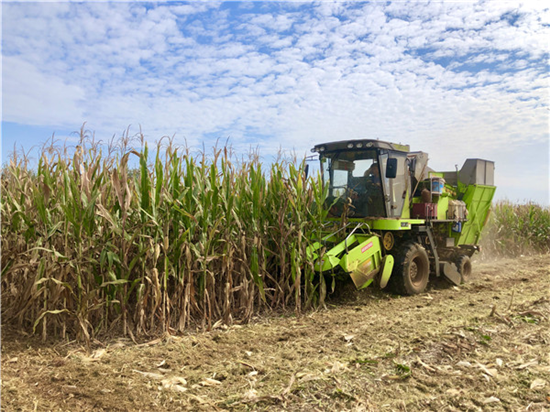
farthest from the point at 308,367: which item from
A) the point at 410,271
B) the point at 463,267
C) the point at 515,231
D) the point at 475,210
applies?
the point at 515,231

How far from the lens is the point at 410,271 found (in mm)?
7172

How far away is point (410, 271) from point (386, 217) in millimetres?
1044

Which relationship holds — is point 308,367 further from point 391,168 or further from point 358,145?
point 358,145

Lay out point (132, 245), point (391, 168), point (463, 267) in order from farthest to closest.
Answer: point (463, 267) → point (391, 168) → point (132, 245)

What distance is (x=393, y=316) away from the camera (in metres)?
5.73

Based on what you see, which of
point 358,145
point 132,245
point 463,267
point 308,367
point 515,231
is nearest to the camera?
point 308,367

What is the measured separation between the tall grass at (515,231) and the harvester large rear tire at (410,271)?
726 cm

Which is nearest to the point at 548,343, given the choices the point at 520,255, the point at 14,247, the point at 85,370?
the point at 85,370

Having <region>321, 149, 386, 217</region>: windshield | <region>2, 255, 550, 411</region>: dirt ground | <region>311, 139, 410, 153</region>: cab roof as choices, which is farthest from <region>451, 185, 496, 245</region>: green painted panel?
<region>2, 255, 550, 411</region>: dirt ground

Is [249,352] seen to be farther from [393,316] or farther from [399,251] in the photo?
[399,251]

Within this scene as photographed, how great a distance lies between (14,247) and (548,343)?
18.6 ft

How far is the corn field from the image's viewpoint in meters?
4.34

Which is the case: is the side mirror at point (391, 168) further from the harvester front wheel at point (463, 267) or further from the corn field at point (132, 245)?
the harvester front wheel at point (463, 267)

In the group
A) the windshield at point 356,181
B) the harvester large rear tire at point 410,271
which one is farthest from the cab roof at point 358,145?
the harvester large rear tire at point 410,271
